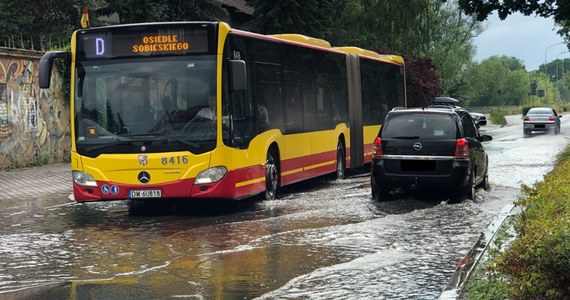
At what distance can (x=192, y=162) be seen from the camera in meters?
11.7

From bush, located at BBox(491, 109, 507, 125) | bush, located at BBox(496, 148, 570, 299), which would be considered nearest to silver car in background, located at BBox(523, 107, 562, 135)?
bush, located at BBox(491, 109, 507, 125)

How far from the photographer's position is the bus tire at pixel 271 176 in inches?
538

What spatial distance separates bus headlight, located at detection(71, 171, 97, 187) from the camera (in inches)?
473

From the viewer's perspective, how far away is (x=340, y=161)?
18328 millimetres

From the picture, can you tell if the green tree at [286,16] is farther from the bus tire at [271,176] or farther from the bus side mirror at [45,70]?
the bus side mirror at [45,70]

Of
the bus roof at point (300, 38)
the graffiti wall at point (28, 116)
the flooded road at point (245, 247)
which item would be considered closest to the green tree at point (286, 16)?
the graffiti wall at point (28, 116)

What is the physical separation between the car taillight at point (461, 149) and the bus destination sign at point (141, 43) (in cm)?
443

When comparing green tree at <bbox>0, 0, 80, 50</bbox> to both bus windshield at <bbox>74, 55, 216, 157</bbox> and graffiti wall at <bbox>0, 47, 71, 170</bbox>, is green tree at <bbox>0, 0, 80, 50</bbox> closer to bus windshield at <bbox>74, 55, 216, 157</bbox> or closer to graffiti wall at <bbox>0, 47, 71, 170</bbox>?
graffiti wall at <bbox>0, 47, 71, 170</bbox>

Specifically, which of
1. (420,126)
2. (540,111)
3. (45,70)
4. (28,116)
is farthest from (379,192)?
(540,111)

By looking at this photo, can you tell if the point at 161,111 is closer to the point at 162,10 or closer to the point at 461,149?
the point at 461,149

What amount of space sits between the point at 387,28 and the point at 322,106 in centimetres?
3743

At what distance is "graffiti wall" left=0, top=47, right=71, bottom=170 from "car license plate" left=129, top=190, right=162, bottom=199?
10.5 metres

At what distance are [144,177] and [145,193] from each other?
0.81 feet

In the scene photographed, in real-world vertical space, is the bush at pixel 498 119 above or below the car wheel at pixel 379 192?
below
